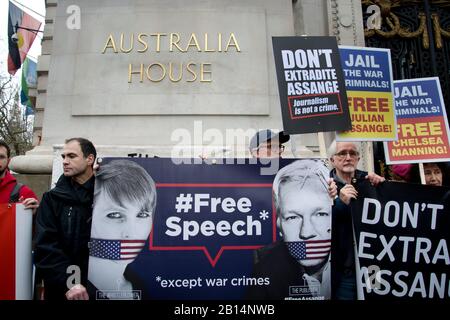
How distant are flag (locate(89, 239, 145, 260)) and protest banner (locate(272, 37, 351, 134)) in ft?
6.57

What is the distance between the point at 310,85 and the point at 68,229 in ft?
9.33

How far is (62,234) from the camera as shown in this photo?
3.47 meters

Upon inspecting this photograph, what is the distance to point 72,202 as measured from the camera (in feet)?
11.7

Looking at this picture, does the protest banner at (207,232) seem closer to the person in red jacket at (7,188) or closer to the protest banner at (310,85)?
the protest banner at (310,85)

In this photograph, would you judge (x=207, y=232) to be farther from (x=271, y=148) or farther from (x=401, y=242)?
(x=401, y=242)

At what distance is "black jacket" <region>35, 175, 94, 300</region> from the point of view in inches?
131

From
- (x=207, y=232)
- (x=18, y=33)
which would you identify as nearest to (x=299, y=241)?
(x=207, y=232)

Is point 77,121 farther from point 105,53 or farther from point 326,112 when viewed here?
point 326,112

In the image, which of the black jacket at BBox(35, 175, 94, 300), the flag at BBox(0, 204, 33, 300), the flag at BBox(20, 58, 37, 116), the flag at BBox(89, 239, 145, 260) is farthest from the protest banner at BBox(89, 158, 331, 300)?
the flag at BBox(20, 58, 37, 116)

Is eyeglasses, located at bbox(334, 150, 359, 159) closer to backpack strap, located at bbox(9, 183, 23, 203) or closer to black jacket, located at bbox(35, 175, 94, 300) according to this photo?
black jacket, located at bbox(35, 175, 94, 300)

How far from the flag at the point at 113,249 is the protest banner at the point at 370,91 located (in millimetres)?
2902

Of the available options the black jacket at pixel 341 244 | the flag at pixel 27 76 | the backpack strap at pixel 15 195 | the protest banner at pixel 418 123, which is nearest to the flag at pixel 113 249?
the backpack strap at pixel 15 195

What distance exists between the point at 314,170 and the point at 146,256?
5.58 ft
